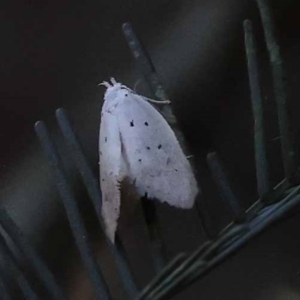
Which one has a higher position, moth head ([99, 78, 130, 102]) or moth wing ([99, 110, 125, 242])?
moth head ([99, 78, 130, 102])

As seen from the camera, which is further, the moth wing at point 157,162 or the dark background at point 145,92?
the dark background at point 145,92

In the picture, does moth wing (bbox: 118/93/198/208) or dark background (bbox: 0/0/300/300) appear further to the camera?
dark background (bbox: 0/0/300/300)

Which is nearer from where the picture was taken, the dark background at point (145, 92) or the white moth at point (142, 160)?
the white moth at point (142, 160)

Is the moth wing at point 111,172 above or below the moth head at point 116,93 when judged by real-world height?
below
